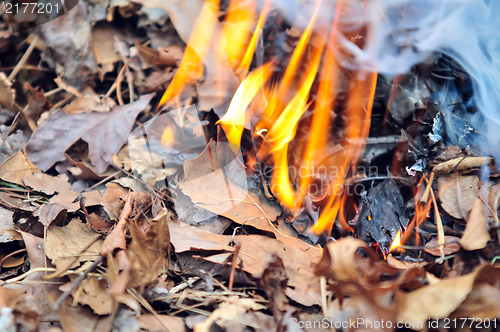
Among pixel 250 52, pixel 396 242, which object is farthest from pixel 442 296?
pixel 250 52

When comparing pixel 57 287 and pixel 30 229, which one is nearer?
pixel 57 287

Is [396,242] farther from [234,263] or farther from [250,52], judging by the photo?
[250,52]

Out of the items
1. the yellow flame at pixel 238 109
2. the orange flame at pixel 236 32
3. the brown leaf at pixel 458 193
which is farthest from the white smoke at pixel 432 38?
the yellow flame at pixel 238 109

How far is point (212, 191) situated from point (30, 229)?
81 centimetres

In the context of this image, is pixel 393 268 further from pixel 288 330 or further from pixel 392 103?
pixel 392 103

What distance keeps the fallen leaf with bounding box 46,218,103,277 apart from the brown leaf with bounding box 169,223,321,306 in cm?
33

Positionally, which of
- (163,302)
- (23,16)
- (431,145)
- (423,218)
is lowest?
(163,302)

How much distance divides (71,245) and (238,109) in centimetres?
97

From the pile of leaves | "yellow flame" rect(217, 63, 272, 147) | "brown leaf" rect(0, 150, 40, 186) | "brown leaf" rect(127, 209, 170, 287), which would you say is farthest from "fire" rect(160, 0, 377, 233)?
"brown leaf" rect(0, 150, 40, 186)

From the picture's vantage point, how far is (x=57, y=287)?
4.75 ft

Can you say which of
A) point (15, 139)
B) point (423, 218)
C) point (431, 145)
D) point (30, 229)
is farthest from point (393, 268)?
point (15, 139)

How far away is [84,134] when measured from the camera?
7.12 ft

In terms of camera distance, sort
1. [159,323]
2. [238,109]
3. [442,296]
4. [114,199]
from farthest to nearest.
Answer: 1. [238,109]
2. [114,199]
3. [159,323]
4. [442,296]

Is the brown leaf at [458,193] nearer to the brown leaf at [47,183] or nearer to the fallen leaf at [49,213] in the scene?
the fallen leaf at [49,213]
